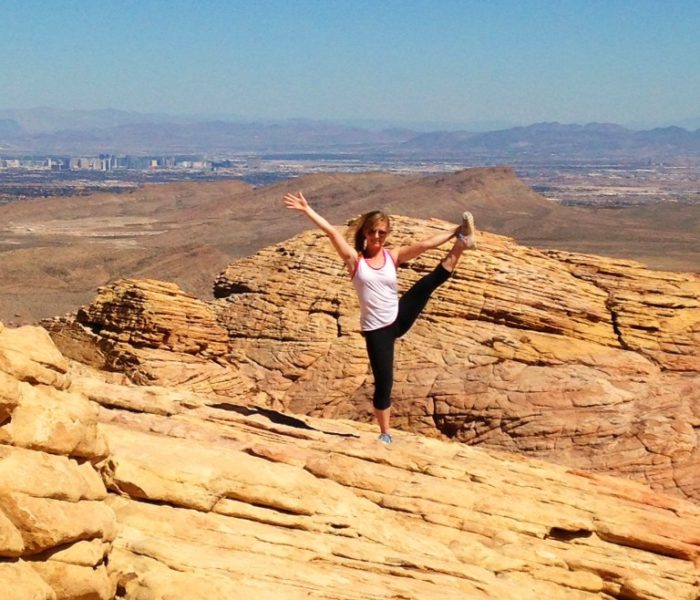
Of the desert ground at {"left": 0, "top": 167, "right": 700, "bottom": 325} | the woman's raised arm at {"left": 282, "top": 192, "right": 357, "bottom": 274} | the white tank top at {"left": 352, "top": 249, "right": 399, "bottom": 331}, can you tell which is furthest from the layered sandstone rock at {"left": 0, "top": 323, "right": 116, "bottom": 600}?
the desert ground at {"left": 0, "top": 167, "right": 700, "bottom": 325}

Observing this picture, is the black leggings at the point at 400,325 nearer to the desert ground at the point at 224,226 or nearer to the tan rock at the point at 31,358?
the tan rock at the point at 31,358

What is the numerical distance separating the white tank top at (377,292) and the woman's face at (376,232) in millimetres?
208

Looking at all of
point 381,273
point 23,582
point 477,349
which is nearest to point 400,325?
point 381,273

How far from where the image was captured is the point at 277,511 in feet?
28.2

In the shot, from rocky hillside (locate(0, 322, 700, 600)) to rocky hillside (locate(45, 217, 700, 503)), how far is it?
349 centimetres

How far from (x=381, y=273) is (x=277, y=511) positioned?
2802 millimetres

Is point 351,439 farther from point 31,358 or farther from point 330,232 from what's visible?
point 31,358

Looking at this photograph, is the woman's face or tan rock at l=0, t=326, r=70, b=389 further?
the woman's face

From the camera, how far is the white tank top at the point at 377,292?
10250 mm

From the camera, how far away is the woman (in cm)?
1024

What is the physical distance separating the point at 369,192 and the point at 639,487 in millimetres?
147626

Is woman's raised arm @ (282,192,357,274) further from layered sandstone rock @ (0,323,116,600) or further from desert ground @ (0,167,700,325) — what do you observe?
desert ground @ (0,167,700,325)

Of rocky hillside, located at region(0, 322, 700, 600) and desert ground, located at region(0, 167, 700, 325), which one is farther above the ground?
rocky hillside, located at region(0, 322, 700, 600)

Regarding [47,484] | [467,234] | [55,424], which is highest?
[467,234]
